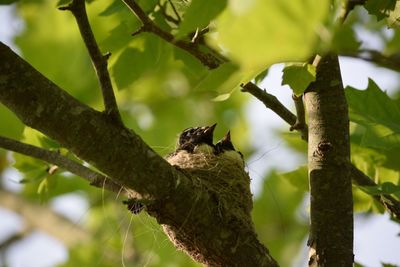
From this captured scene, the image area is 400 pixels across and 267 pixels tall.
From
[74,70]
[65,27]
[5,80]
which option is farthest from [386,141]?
[65,27]

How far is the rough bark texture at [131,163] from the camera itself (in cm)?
175

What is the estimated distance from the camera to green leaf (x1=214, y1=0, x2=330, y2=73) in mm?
919

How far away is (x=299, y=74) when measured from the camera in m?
1.98

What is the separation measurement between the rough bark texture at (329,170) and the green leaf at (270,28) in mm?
1287

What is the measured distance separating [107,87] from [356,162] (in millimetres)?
1238

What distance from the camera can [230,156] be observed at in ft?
10.6

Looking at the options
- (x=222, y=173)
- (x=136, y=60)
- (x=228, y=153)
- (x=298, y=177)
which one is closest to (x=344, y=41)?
(x=136, y=60)

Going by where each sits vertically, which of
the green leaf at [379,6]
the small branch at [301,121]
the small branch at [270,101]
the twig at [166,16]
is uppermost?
the green leaf at [379,6]

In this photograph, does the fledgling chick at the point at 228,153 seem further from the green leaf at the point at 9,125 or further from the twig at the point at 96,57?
the twig at the point at 96,57

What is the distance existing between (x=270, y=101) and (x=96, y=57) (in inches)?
29.9

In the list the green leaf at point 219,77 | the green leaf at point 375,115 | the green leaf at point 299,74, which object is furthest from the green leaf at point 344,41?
the green leaf at point 375,115

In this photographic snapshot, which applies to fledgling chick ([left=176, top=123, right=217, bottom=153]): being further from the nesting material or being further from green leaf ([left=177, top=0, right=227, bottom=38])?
green leaf ([left=177, top=0, right=227, bottom=38])

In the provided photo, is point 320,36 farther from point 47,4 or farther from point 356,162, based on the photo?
point 47,4

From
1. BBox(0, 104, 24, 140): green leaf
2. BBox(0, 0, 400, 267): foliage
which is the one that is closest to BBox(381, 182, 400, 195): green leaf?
BBox(0, 0, 400, 267): foliage
